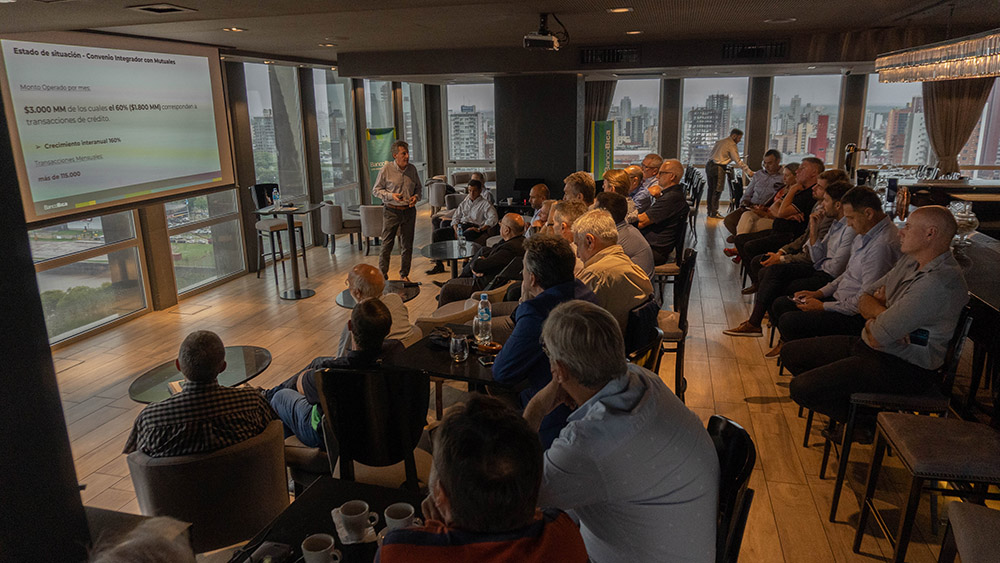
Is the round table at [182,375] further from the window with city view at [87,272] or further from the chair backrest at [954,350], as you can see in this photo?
the chair backrest at [954,350]

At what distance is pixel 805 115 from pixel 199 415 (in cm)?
1453

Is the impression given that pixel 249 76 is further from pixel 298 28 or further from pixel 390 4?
pixel 390 4

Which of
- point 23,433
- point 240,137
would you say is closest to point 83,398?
point 23,433

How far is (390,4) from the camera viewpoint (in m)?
4.15

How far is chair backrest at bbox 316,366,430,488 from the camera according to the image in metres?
2.60

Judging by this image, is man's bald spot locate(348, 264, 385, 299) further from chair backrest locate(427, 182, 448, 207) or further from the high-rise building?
chair backrest locate(427, 182, 448, 207)

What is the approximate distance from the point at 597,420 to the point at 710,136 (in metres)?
14.2

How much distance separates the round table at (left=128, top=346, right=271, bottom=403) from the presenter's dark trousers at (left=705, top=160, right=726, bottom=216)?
425 inches

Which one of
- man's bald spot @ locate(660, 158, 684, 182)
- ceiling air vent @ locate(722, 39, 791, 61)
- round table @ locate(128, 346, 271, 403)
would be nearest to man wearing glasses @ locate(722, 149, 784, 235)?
ceiling air vent @ locate(722, 39, 791, 61)

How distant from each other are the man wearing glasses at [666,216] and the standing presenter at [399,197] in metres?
3.05

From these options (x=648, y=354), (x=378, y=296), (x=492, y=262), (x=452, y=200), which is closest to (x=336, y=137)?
(x=452, y=200)

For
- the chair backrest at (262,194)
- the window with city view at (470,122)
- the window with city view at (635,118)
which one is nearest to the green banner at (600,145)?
the window with city view at (635,118)

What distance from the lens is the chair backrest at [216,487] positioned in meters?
2.56

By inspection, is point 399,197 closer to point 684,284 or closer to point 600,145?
point 684,284
